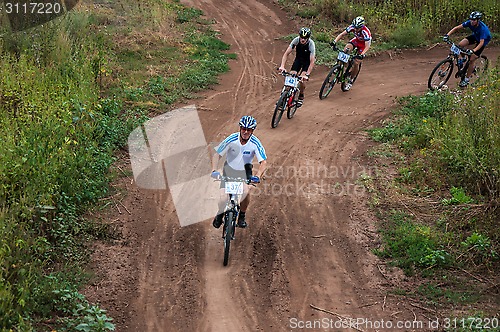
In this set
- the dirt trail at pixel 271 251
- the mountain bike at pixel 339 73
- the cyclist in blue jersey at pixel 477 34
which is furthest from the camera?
the cyclist in blue jersey at pixel 477 34

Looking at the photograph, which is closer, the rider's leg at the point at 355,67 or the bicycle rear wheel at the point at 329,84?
the bicycle rear wheel at the point at 329,84

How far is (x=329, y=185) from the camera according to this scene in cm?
1153

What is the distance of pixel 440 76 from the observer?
16344mm

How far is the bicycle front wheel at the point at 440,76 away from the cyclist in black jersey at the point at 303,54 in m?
4.24

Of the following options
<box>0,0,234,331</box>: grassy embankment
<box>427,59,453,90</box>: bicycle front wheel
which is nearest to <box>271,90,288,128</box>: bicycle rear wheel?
<box>0,0,234,331</box>: grassy embankment

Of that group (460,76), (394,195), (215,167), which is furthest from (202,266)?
(460,76)

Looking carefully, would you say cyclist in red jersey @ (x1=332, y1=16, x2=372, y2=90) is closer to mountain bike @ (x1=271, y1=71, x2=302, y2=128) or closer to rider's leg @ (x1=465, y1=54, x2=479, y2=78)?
mountain bike @ (x1=271, y1=71, x2=302, y2=128)

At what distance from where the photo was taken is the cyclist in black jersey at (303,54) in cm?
1332

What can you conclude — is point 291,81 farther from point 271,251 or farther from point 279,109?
point 271,251

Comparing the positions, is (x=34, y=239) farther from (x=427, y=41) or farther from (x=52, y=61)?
(x=427, y=41)

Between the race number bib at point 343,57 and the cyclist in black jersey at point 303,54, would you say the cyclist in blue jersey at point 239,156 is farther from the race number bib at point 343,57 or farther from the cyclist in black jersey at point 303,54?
the race number bib at point 343,57

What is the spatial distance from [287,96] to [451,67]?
5503mm

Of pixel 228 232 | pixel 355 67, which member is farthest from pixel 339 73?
pixel 228 232

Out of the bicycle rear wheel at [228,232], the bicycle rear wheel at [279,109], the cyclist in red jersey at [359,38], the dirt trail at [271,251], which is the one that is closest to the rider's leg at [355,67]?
the cyclist in red jersey at [359,38]
